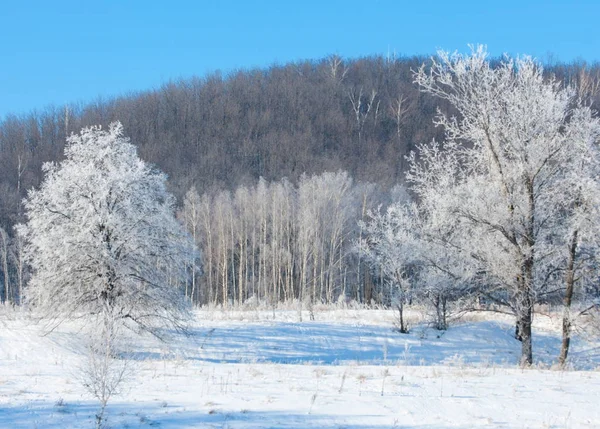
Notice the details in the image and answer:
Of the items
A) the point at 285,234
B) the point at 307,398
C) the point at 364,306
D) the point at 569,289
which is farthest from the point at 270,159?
the point at 307,398

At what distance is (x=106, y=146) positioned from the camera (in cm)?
2147

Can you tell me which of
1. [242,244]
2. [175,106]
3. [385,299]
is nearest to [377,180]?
[385,299]

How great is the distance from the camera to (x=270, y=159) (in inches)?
3145

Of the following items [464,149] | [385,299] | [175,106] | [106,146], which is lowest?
[385,299]

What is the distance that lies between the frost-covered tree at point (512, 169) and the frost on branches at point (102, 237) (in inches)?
429

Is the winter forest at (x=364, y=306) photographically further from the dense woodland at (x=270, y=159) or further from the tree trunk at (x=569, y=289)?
the dense woodland at (x=270, y=159)

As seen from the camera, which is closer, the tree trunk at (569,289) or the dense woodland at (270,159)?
the tree trunk at (569,289)

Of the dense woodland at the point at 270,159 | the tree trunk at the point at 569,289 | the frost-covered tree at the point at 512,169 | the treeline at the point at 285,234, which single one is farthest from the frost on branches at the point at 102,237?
the treeline at the point at 285,234

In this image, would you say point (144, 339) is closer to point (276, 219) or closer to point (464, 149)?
point (464, 149)

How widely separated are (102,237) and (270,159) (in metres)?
60.6

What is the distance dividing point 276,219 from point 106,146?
99.1 feet

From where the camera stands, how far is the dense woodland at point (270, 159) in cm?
5041

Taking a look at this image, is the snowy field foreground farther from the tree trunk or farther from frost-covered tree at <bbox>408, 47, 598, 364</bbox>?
the tree trunk

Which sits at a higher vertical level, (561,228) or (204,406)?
(561,228)
